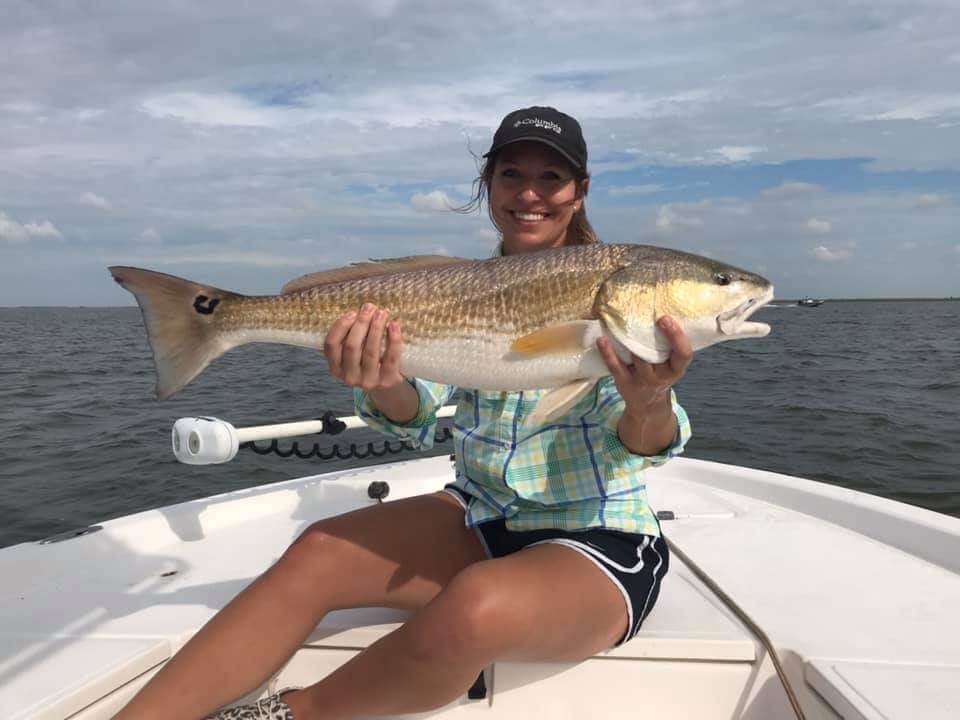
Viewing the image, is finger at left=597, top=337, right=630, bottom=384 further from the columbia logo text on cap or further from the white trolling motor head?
the white trolling motor head

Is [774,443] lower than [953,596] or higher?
lower

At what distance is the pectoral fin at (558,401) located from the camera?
286 centimetres

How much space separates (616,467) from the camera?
3082 millimetres

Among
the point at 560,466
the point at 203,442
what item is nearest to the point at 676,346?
the point at 560,466

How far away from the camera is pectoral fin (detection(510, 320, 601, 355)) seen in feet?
9.36

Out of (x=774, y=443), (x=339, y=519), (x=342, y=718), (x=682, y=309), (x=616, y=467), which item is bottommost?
(x=774, y=443)

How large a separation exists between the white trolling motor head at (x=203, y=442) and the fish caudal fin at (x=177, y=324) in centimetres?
129

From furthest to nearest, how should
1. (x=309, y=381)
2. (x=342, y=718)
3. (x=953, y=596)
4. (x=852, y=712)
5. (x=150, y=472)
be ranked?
1. (x=309, y=381)
2. (x=150, y=472)
3. (x=953, y=596)
4. (x=342, y=718)
5. (x=852, y=712)

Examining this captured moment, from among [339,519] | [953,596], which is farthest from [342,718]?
[953,596]

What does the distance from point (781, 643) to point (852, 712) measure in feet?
1.54

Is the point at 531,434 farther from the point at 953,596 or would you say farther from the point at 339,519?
the point at 953,596

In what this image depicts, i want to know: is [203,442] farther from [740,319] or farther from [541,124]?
[740,319]

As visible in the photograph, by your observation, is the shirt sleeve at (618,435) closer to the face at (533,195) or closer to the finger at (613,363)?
the finger at (613,363)

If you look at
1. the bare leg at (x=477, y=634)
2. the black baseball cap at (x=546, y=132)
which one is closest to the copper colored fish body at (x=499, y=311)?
the black baseball cap at (x=546, y=132)
